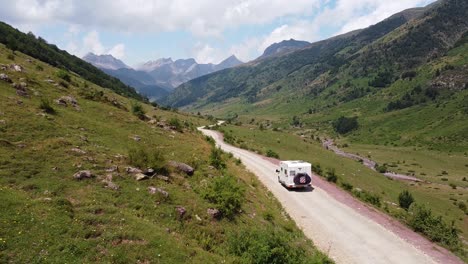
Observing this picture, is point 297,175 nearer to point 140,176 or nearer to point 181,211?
point 140,176

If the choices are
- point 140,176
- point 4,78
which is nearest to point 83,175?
point 140,176

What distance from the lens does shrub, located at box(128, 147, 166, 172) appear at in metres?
24.9

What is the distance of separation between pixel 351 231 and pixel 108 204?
21354 millimetres

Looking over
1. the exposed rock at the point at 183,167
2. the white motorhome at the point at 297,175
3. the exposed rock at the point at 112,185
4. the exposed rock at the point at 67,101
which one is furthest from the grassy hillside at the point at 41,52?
the exposed rock at the point at 112,185

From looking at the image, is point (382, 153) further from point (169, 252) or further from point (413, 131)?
point (169, 252)

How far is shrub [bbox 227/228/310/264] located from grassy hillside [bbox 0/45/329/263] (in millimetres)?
57

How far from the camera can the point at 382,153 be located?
146 meters

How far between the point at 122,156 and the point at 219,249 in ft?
39.1

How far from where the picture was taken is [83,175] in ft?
69.5

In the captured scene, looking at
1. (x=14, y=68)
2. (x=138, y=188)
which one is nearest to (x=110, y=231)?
(x=138, y=188)

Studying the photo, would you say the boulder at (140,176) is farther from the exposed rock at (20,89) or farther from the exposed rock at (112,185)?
the exposed rock at (20,89)

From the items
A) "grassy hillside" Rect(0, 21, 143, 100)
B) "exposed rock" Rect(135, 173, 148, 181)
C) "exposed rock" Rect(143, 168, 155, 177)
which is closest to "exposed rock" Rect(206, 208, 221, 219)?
"exposed rock" Rect(135, 173, 148, 181)

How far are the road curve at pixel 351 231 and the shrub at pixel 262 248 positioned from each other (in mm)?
8243

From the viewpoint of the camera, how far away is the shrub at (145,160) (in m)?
24.9
